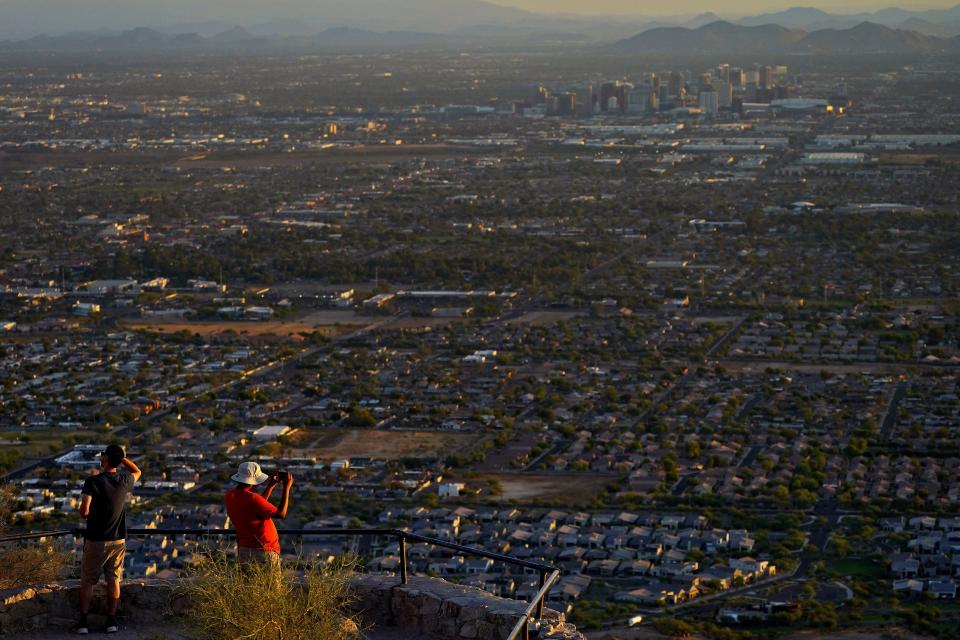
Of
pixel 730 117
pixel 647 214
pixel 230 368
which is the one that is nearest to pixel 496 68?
pixel 730 117

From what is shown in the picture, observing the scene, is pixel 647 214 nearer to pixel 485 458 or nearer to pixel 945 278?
pixel 945 278

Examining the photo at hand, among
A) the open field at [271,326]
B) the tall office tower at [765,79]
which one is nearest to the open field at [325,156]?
the open field at [271,326]

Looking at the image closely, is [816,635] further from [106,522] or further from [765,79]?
[765,79]

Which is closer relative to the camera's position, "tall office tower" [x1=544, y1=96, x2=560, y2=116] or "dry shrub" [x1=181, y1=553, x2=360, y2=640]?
"dry shrub" [x1=181, y1=553, x2=360, y2=640]

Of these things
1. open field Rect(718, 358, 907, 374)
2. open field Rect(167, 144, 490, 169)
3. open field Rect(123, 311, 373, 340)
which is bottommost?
open field Rect(167, 144, 490, 169)

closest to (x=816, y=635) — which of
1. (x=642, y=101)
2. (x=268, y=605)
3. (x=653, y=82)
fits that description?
(x=268, y=605)

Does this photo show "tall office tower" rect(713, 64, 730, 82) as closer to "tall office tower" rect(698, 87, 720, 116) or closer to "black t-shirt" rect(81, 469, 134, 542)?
"tall office tower" rect(698, 87, 720, 116)

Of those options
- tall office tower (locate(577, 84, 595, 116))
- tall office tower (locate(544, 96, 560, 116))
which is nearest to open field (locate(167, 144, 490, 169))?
tall office tower (locate(544, 96, 560, 116))
